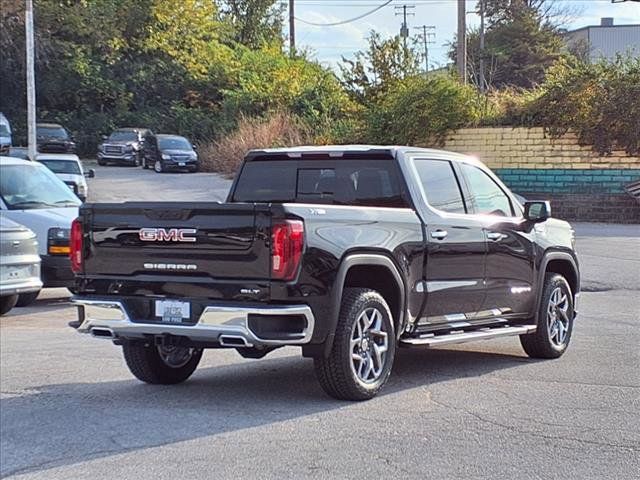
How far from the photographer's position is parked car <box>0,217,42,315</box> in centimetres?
1188

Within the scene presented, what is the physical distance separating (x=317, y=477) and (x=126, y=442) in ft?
4.72

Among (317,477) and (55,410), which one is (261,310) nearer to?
(317,477)

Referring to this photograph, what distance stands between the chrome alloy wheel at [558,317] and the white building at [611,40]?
1480 cm

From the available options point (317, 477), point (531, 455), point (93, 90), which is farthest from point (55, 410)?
point (93, 90)

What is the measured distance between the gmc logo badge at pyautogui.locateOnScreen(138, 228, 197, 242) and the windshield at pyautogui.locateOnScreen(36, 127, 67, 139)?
3499cm

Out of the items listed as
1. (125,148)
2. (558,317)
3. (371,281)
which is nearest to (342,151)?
(371,281)

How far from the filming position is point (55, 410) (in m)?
7.33

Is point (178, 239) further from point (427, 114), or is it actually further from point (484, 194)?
point (427, 114)

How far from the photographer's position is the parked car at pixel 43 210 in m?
13.2

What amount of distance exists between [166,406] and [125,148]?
1400 inches

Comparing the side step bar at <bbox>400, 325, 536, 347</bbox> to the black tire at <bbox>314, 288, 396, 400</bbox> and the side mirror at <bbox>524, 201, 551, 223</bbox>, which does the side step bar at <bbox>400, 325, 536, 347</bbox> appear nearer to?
the black tire at <bbox>314, 288, 396, 400</bbox>

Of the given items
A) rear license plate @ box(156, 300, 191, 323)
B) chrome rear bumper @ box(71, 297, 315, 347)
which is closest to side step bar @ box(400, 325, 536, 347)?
chrome rear bumper @ box(71, 297, 315, 347)

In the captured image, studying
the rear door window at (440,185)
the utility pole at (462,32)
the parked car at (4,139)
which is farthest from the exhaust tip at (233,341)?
the parked car at (4,139)

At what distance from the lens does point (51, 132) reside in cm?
4088
